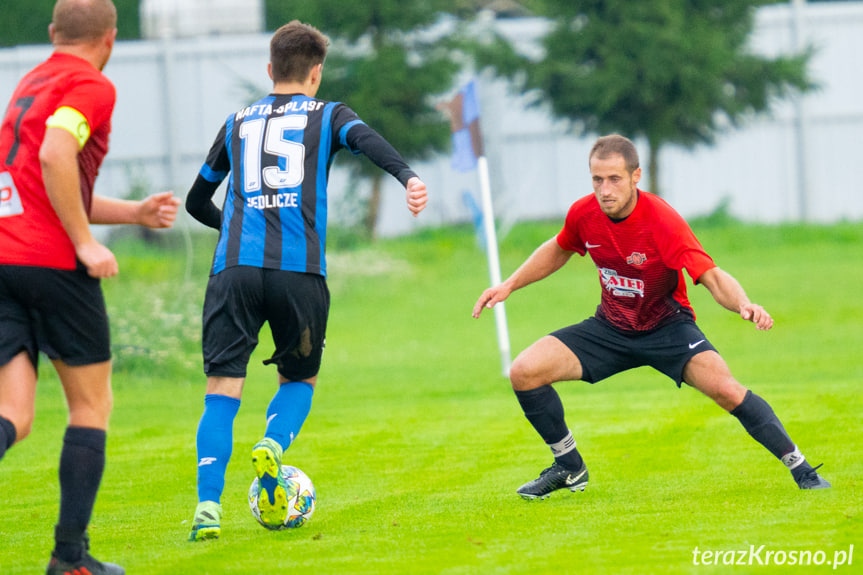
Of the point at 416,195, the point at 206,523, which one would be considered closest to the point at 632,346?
the point at 416,195

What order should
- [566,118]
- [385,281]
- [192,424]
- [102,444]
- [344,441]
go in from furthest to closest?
[566,118]
[385,281]
[192,424]
[344,441]
[102,444]

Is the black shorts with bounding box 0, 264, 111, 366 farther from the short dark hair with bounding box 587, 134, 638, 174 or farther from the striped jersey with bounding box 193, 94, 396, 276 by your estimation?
the short dark hair with bounding box 587, 134, 638, 174

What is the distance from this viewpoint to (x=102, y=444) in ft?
14.7

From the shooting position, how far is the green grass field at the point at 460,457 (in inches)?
185

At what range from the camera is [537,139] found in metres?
26.1

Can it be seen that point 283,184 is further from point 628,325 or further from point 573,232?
point 628,325

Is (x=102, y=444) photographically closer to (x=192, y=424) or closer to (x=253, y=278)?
(x=253, y=278)

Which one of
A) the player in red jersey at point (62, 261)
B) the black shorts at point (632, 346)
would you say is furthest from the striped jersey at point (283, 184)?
the black shorts at point (632, 346)

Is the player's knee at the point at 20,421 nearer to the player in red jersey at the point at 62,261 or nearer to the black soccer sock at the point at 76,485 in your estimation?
the player in red jersey at the point at 62,261

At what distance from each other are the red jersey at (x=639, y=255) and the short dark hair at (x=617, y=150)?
0.20m

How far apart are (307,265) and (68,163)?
1313mm

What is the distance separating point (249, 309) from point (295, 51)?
121 centimetres

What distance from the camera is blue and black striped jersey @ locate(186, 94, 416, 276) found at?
17.0 ft

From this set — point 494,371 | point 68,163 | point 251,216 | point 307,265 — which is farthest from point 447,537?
point 494,371
